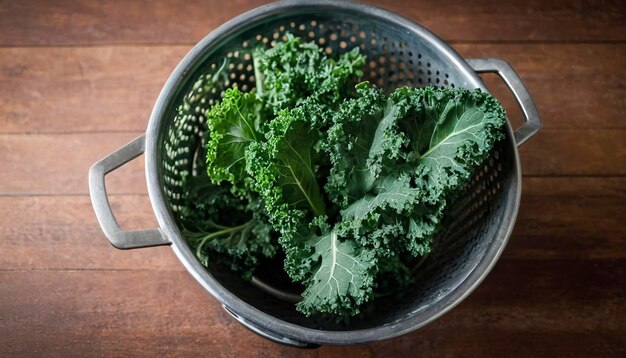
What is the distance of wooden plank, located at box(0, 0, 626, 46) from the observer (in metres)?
1.65

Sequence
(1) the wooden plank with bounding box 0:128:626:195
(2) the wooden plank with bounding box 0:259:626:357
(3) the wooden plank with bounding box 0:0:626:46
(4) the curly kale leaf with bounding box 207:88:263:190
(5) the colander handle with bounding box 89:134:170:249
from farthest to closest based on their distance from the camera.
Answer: (3) the wooden plank with bounding box 0:0:626:46
(1) the wooden plank with bounding box 0:128:626:195
(2) the wooden plank with bounding box 0:259:626:357
(4) the curly kale leaf with bounding box 207:88:263:190
(5) the colander handle with bounding box 89:134:170:249

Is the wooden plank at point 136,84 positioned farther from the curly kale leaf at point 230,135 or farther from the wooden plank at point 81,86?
the curly kale leaf at point 230,135

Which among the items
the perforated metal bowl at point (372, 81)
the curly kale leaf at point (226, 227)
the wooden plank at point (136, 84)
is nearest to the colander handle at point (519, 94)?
the perforated metal bowl at point (372, 81)

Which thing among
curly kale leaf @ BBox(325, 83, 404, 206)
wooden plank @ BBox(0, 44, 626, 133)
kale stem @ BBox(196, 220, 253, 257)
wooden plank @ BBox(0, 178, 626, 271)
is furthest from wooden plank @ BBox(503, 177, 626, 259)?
kale stem @ BBox(196, 220, 253, 257)

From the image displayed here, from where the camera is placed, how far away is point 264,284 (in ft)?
4.46

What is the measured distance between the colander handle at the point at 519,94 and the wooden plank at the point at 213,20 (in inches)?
16.9

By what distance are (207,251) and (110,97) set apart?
59 centimetres

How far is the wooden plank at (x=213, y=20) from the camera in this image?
5.41 feet

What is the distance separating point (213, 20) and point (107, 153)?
449mm

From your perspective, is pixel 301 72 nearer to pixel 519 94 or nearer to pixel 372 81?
pixel 372 81

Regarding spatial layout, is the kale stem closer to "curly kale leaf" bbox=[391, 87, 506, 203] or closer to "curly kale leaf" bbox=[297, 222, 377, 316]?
"curly kale leaf" bbox=[297, 222, 377, 316]

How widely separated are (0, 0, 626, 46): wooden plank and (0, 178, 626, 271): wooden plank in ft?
1.37

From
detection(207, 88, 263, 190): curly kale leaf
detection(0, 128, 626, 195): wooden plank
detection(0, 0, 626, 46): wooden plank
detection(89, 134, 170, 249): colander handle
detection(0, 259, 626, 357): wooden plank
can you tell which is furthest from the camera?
detection(0, 0, 626, 46): wooden plank

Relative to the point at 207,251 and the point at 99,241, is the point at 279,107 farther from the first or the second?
the point at 99,241
